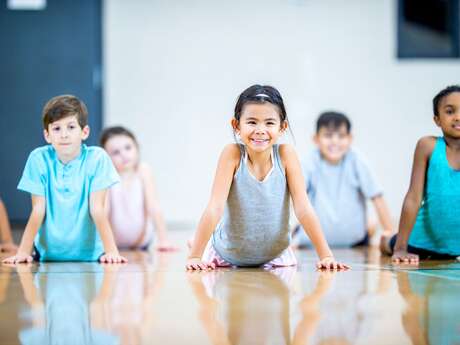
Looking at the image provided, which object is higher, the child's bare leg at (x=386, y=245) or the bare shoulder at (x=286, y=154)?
the bare shoulder at (x=286, y=154)

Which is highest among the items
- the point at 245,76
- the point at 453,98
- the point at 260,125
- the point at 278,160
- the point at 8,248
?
the point at 245,76

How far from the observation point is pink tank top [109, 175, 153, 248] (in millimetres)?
3779

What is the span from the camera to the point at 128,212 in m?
3.79

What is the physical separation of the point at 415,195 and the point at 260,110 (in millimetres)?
783

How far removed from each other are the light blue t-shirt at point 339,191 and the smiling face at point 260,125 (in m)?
1.58

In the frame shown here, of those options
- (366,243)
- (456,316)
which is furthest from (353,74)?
(456,316)

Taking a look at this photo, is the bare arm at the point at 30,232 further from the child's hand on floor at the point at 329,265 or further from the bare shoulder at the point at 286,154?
the child's hand on floor at the point at 329,265

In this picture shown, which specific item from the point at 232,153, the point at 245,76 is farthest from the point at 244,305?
the point at 245,76

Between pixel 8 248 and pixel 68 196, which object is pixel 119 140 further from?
pixel 68 196

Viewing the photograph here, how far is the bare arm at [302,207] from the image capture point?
252 centimetres

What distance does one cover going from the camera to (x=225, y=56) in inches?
235

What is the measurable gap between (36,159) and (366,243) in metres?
1.92

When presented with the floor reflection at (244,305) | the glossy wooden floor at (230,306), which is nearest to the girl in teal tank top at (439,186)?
the glossy wooden floor at (230,306)

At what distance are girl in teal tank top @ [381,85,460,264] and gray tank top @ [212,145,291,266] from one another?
0.51m
